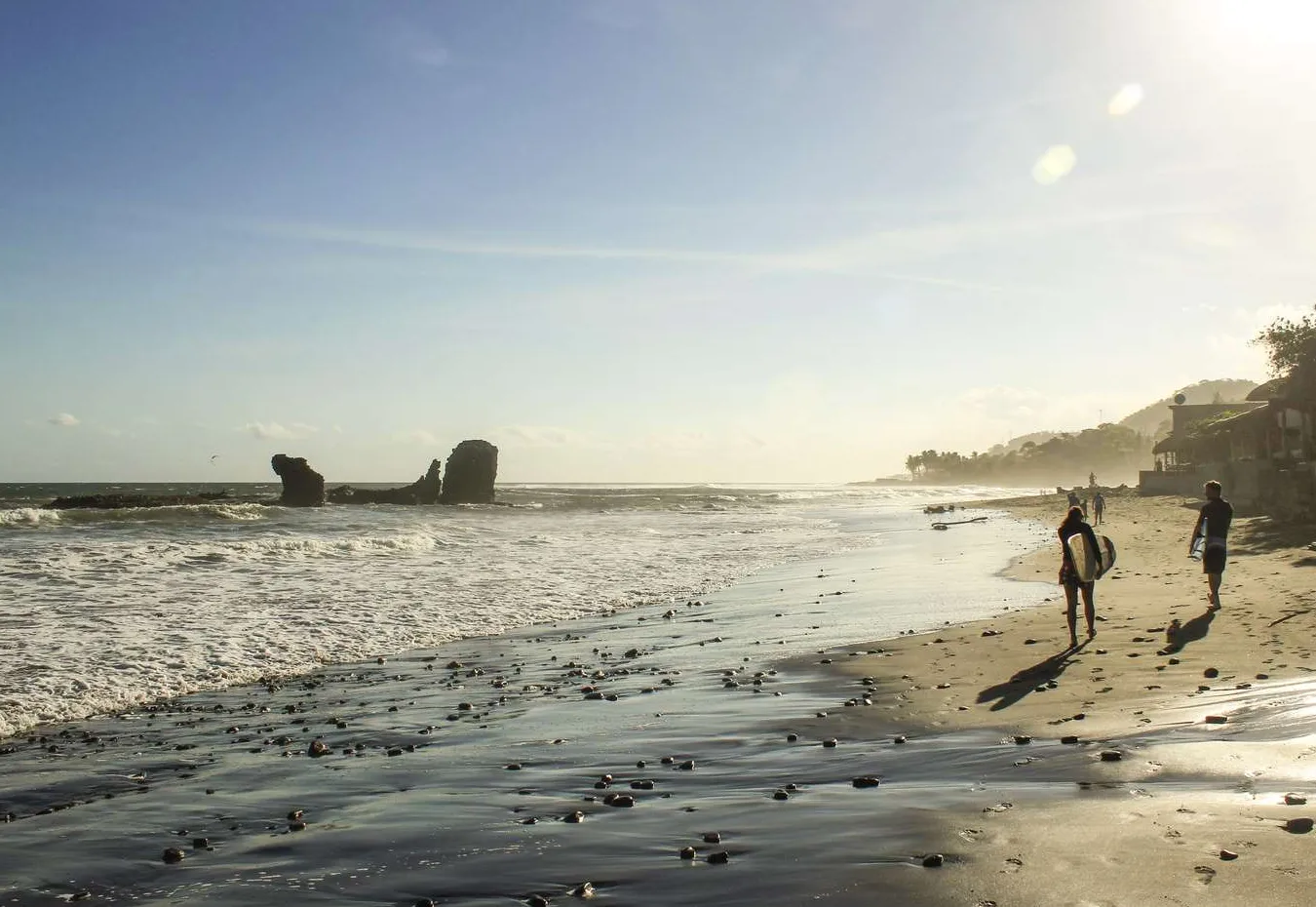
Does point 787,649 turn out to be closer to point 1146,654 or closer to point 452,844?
point 1146,654

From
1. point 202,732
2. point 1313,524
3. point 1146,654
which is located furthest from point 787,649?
point 1313,524

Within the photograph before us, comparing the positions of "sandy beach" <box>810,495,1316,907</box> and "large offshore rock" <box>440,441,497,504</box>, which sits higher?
"large offshore rock" <box>440,441,497,504</box>

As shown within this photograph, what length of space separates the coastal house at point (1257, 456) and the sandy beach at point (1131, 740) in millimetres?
16066

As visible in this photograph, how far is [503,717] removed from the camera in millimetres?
11102

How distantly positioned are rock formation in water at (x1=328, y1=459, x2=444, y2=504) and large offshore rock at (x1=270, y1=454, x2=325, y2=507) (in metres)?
7.16

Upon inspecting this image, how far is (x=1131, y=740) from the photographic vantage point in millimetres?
7863

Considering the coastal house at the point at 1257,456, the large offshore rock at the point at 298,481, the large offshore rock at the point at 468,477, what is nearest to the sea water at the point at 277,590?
the coastal house at the point at 1257,456

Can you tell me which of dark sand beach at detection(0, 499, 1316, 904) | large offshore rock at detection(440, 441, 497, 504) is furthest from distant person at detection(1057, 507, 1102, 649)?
large offshore rock at detection(440, 441, 497, 504)

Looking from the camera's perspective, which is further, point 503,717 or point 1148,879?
point 503,717

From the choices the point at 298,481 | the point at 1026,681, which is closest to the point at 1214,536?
the point at 1026,681

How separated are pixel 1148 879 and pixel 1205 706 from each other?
478cm

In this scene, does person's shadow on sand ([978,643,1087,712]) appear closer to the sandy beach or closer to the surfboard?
the sandy beach

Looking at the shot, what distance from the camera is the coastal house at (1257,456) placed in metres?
30.9

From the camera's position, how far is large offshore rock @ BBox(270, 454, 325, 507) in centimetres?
8081
